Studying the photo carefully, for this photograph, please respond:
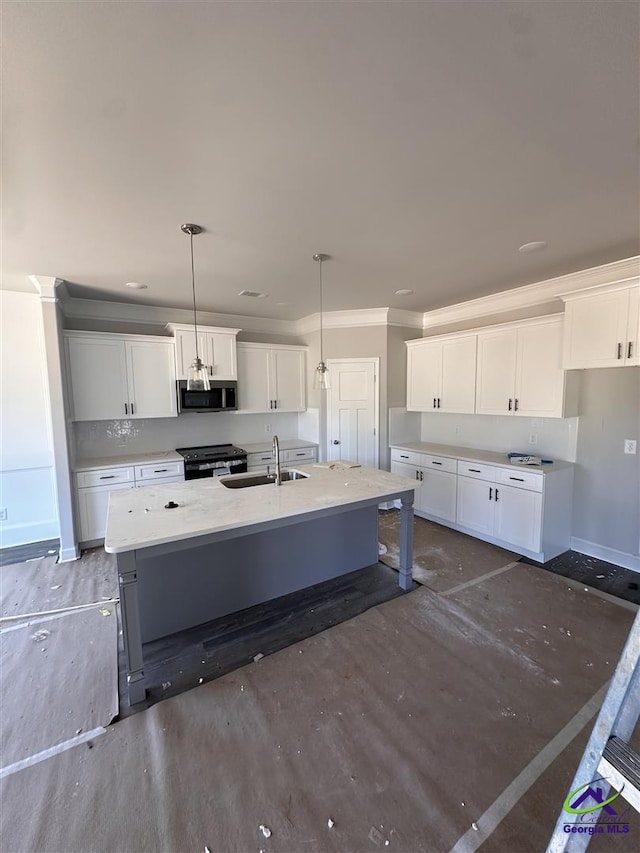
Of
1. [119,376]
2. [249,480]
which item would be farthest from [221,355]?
[249,480]

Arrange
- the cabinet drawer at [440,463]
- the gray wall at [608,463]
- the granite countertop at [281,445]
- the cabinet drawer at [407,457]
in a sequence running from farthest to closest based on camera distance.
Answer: the granite countertop at [281,445] < the cabinet drawer at [407,457] < the cabinet drawer at [440,463] < the gray wall at [608,463]

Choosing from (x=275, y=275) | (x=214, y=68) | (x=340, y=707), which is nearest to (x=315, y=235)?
(x=275, y=275)

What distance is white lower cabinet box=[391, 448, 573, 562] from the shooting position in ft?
11.2

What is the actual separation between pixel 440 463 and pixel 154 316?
4.00 meters

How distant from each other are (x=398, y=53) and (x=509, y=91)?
0.47 meters

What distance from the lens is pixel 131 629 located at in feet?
6.44

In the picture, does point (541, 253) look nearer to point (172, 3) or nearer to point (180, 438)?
point (172, 3)

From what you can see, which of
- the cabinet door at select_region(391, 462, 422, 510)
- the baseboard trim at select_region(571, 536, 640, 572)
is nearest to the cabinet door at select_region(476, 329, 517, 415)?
the cabinet door at select_region(391, 462, 422, 510)

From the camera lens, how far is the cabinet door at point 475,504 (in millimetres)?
3830

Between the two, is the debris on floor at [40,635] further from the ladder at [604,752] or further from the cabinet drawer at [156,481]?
the ladder at [604,752]

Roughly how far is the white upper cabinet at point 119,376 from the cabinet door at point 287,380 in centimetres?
140

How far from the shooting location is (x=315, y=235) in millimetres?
2543

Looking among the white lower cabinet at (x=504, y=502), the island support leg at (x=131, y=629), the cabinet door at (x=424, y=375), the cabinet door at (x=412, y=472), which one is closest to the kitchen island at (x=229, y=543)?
the island support leg at (x=131, y=629)

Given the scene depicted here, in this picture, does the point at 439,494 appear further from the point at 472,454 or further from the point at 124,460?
the point at 124,460
